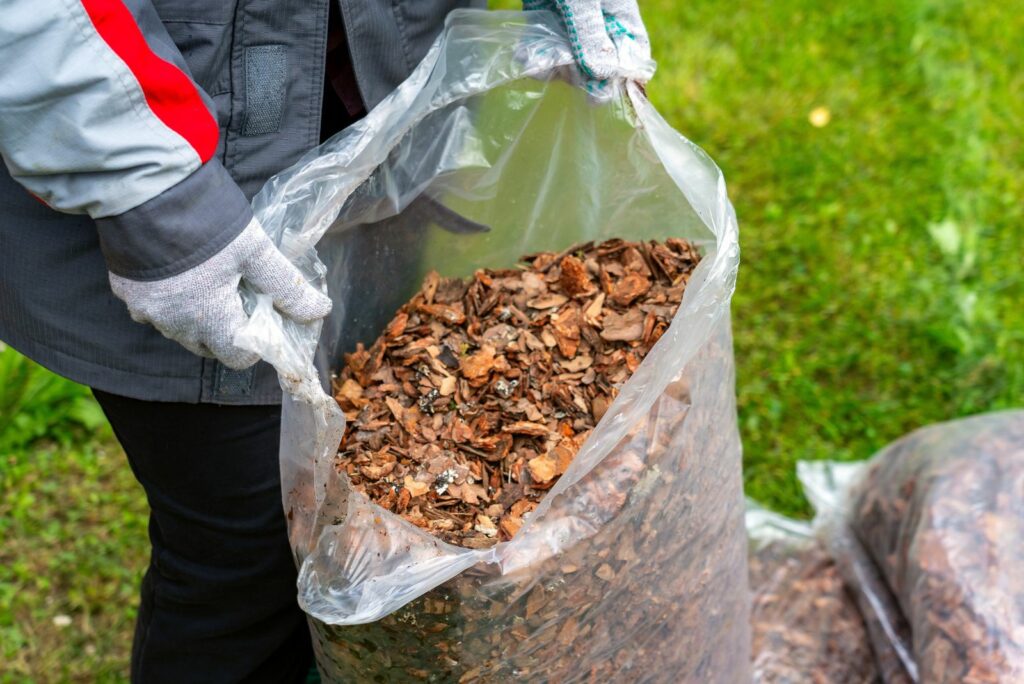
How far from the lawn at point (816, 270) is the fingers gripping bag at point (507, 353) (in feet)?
3.34

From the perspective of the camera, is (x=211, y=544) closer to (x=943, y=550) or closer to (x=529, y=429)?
(x=529, y=429)

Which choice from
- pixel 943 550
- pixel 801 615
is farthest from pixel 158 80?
pixel 801 615

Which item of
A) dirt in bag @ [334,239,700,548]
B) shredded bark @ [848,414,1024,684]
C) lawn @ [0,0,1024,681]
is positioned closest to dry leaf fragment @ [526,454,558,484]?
dirt in bag @ [334,239,700,548]

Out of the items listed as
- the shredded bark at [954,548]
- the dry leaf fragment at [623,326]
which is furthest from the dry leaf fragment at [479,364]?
the shredded bark at [954,548]

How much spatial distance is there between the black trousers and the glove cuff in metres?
0.32

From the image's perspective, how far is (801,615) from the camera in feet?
6.63

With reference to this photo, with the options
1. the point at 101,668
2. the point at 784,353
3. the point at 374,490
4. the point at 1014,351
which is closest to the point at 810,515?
the point at 784,353

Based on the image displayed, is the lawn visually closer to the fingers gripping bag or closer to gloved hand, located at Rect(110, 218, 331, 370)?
the fingers gripping bag

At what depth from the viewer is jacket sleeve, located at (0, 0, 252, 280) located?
1059 mm

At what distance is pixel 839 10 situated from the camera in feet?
12.6

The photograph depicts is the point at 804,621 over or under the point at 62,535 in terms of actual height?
over

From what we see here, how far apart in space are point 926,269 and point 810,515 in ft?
3.01

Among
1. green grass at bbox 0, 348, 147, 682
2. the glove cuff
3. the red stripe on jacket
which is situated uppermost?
the red stripe on jacket

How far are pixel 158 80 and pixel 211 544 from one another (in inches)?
28.0
